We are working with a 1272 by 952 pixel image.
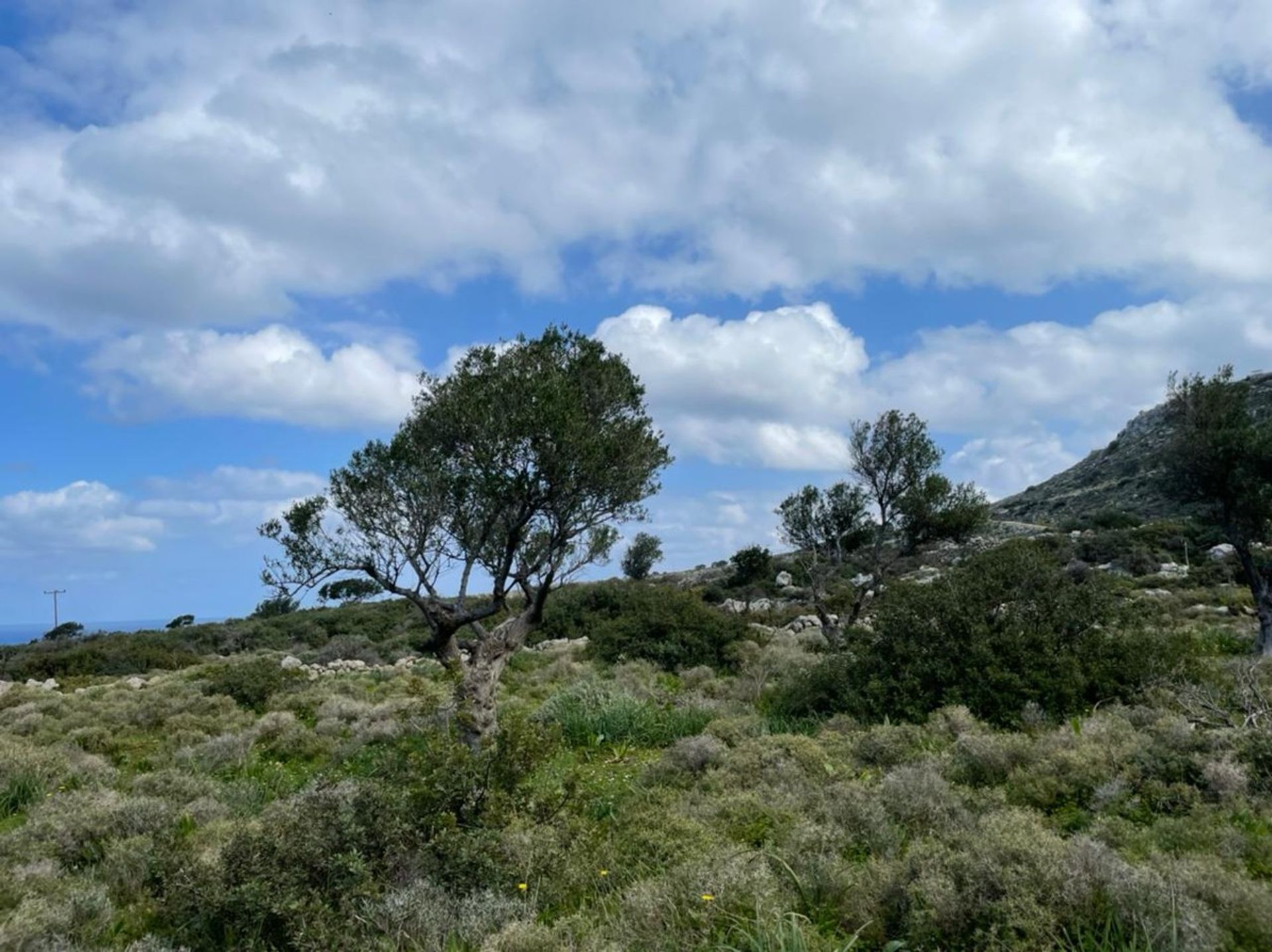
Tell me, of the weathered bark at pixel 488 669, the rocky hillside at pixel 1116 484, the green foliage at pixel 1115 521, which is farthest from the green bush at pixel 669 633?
the rocky hillside at pixel 1116 484

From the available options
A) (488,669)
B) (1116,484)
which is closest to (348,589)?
(488,669)

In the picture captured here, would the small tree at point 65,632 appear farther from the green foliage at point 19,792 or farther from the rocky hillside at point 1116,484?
the rocky hillside at point 1116,484

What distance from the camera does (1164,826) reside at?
249 inches

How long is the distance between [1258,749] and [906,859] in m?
3.89

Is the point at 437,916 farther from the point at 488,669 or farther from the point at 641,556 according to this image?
the point at 641,556

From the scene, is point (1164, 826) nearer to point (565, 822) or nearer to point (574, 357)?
point (565, 822)

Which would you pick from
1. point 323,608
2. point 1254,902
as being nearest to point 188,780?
point 1254,902

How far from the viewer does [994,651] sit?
42.6ft

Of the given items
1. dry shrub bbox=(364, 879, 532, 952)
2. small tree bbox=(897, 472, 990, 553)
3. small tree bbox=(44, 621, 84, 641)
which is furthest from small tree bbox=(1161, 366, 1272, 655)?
small tree bbox=(44, 621, 84, 641)

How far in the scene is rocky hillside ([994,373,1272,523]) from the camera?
170 ft

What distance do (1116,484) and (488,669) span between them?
57.8 metres

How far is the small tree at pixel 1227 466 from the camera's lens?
1777 centimetres

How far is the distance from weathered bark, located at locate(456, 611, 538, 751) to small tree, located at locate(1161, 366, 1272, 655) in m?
14.2

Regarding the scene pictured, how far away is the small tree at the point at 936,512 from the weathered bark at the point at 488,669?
45.8 feet
